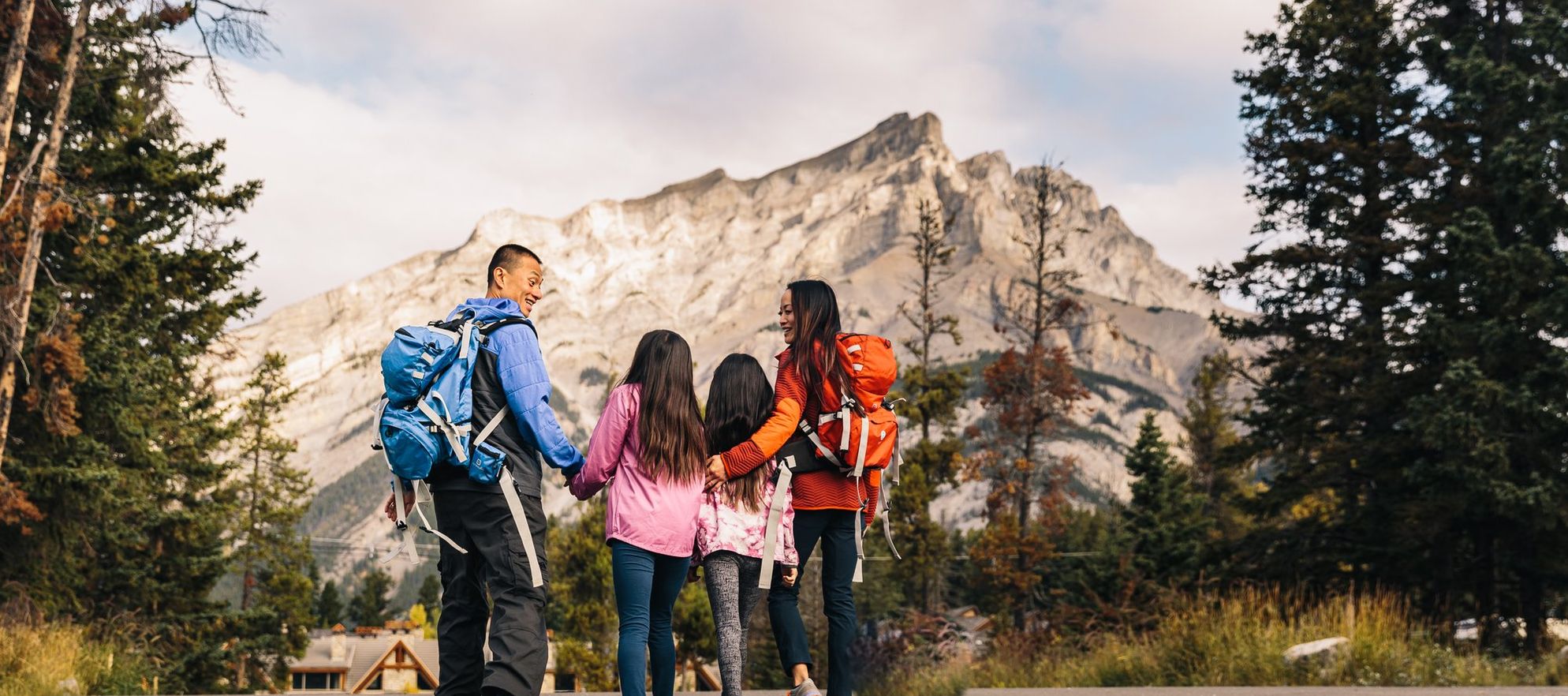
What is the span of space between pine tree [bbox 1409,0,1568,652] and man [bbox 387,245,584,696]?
509 inches

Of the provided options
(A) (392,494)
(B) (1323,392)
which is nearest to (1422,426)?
(B) (1323,392)

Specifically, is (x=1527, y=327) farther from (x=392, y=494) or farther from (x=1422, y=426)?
(x=392, y=494)

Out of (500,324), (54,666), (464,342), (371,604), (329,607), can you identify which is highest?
(500,324)

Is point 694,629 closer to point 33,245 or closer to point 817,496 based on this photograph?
point 33,245

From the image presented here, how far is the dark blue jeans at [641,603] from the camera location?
5305 millimetres

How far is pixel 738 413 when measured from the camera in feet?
19.2

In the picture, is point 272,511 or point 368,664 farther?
point 368,664

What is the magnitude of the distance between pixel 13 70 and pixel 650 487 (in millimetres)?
12359

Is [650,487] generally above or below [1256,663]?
above

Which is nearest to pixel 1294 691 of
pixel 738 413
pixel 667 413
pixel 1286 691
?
pixel 1286 691

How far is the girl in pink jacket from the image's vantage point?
18.7ft

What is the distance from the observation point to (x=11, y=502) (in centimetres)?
1489

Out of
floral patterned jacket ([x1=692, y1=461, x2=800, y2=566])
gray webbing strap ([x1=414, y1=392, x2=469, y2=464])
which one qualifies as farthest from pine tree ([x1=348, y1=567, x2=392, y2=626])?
gray webbing strap ([x1=414, y1=392, x2=469, y2=464])

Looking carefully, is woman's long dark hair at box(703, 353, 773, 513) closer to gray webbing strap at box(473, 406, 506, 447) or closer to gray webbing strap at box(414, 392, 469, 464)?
gray webbing strap at box(473, 406, 506, 447)
